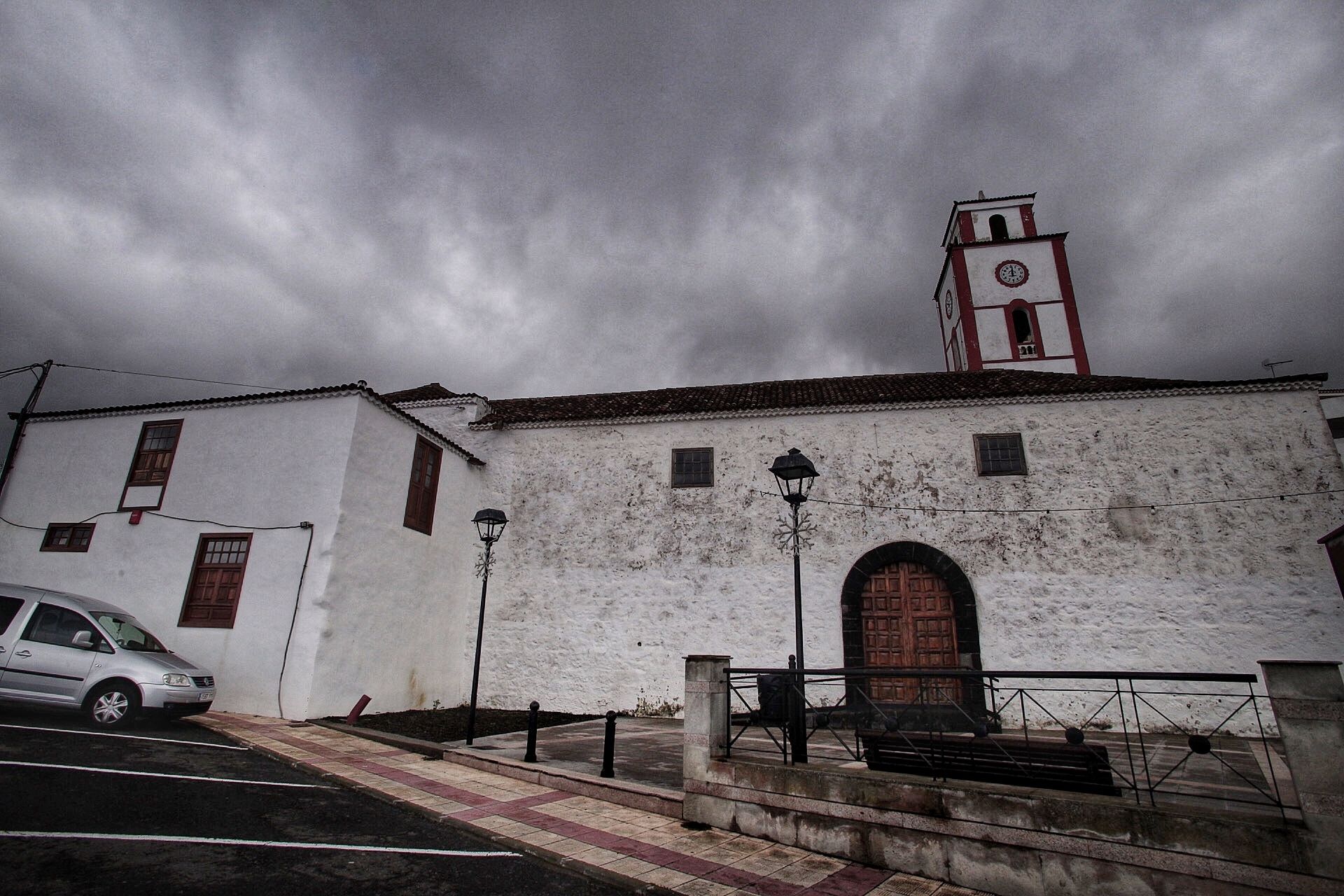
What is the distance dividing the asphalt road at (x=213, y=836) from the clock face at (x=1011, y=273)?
82.0ft

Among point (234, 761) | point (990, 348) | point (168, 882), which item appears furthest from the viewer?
point (990, 348)

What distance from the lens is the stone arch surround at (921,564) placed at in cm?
1218

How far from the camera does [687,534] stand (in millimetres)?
14148

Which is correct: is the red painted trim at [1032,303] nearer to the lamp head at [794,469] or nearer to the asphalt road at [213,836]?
the lamp head at [794,469]

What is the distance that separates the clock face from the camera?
77.0ft

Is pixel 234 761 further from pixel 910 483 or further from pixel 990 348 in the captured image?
pixel 990 348

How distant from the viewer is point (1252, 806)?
443 cm

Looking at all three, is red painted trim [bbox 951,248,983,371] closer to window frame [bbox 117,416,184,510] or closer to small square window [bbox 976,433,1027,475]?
small square window [bbox 976,433,1027,475]

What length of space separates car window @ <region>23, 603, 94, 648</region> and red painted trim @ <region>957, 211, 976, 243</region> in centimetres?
2782

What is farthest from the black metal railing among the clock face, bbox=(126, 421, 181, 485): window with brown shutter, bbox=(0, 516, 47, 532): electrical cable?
the clock face

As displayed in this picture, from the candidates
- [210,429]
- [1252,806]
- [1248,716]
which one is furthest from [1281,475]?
[210,429]

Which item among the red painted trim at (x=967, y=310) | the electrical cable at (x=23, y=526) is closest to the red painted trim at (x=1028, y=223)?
the red painted trim at (x=967, y=310)

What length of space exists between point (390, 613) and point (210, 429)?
5161 mm

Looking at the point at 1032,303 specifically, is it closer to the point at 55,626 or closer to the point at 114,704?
the point at 114,704
